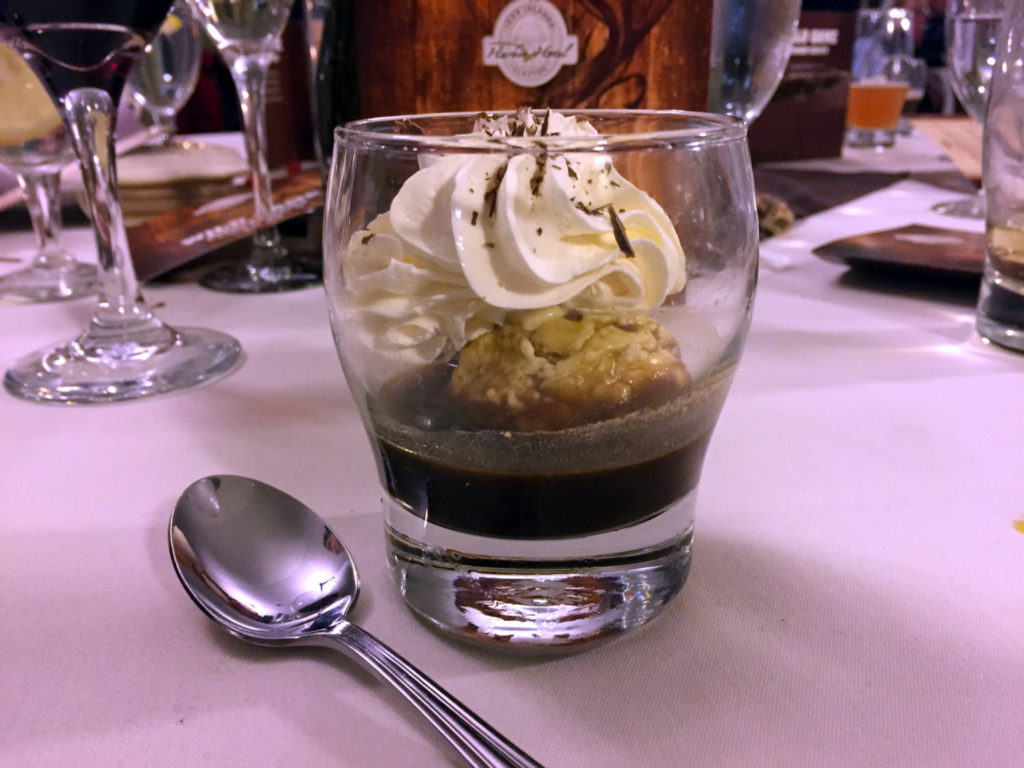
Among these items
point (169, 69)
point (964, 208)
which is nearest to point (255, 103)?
point (169, 69)

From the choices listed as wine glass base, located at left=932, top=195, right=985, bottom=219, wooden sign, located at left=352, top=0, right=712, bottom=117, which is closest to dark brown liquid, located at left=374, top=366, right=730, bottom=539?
wooden sign, located at left=352, top=0, right=712, bottom=117

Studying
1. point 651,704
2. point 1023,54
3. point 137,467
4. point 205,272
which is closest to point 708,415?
point 651,704

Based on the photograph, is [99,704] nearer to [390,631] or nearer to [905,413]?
[390,631]

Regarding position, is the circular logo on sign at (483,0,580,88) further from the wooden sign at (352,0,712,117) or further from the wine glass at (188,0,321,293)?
the wine glass at (188,0,321,293)

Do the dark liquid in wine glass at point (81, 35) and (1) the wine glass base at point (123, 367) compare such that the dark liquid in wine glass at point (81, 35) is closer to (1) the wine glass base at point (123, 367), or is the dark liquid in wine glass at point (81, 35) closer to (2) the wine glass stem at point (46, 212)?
(1) the wine glass base at point (123, 367)

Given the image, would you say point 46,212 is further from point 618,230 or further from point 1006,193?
point 1006,193

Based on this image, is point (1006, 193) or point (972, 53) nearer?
point (1006, 193)
